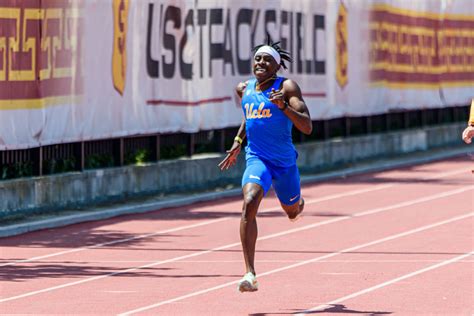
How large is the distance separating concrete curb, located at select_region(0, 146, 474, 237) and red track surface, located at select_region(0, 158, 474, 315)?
0.25 meters

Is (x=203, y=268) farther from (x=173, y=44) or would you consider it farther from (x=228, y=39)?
(x=228, y=39)

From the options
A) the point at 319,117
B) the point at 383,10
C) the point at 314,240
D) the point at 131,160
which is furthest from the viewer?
the point at 383,10

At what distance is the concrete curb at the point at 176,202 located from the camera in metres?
19.6

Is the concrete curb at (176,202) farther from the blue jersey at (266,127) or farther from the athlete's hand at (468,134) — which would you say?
the athlete's hand at (468,134)

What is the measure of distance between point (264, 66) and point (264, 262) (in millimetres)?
3701

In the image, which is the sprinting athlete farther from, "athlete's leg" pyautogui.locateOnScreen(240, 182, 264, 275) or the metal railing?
the metal railing

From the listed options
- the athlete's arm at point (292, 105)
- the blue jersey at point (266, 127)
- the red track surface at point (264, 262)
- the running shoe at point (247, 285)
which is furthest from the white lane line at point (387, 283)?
the athlete's arm at point (292, 105)

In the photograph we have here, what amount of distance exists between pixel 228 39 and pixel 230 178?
2588 millimetres

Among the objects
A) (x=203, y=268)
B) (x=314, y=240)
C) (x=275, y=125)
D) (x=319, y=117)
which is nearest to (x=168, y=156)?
(x=319, y=117)

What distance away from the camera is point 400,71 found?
118 ft

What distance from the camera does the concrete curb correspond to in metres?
19.6

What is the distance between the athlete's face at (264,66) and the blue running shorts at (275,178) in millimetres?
736

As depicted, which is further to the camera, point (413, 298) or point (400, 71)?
point (400, 71)

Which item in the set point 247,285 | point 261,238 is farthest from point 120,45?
point 247,285
